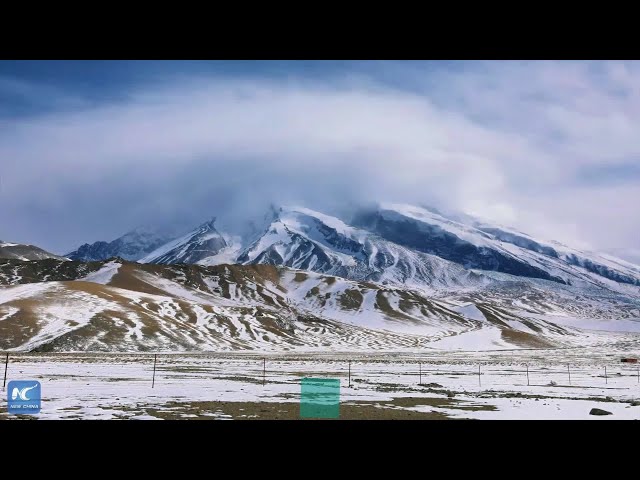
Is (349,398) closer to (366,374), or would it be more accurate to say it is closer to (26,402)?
(26,402)

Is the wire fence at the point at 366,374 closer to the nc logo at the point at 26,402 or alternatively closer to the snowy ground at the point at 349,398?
the snowy ground at the point at 349,398

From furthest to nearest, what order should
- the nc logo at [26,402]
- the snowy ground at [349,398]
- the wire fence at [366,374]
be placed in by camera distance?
the wire fence at [366,374] < the snowy ground at [349,398] < the nc logo at [26,402]

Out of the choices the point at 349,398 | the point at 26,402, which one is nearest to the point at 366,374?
the point at 349,398

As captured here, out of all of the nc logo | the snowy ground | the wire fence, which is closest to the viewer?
the nc logo

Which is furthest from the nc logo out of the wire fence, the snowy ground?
the wire fence

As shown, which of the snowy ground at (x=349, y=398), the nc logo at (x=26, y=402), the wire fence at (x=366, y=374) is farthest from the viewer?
the wire fence at (x=366, y=374)

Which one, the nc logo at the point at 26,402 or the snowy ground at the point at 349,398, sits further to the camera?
the snowy ground at the point at 349,398

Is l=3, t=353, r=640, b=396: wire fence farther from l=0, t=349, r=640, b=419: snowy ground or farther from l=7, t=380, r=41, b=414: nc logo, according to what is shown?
l=7, t=380, r=41, b=414: nc logo

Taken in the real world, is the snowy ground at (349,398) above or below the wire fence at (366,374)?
below

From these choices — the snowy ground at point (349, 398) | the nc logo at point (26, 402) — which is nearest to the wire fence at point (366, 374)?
the snowy ground at point (349, 398)
